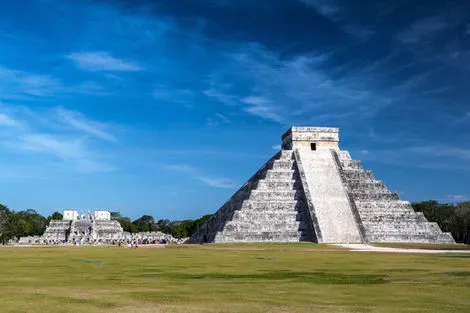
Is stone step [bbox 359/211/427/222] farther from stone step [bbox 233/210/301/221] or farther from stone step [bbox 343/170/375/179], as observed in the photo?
stone step [bbox 233/210/301/221]

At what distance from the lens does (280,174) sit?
48.0m

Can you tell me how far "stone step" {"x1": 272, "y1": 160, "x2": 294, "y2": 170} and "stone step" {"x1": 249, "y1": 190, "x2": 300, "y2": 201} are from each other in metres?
3.64

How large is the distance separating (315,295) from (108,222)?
89550 millimetres

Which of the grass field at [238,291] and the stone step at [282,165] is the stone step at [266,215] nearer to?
the stone step at [282,165]

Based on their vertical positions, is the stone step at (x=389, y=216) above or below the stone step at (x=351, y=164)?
below

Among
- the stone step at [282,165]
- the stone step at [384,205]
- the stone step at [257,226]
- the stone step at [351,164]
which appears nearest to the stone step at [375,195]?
the stone step at [384,205]

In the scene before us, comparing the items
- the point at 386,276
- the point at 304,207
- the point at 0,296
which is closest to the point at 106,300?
the point at 0,296

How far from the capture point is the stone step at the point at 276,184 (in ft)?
150

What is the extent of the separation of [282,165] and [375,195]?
8883mm

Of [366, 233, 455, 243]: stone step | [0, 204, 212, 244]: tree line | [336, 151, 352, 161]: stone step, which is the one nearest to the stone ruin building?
[0, 204, 212, 244]: tree line

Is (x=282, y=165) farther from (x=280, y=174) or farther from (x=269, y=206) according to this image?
(x=269, y=206)

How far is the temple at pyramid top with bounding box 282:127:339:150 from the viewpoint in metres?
52.2

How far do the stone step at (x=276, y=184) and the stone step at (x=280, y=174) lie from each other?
2.22 ft

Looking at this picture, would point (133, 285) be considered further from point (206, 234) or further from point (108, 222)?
point (108, 222)
